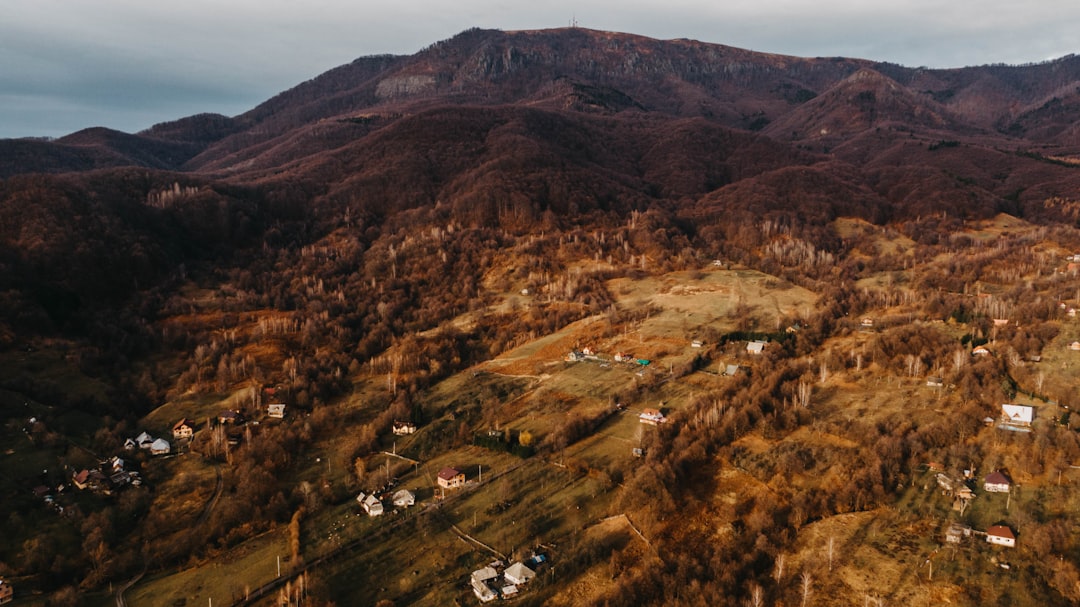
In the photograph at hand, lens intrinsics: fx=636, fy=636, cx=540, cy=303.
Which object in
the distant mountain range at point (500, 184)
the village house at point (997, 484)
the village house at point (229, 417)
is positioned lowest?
the village house at point (997, 484)

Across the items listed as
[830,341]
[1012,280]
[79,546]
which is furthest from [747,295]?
[79,546]

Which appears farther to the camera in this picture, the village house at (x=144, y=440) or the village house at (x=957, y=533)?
the village house at (x=144, y=440)

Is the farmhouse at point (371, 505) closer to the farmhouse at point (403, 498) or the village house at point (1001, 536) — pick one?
the farmhouse at point (403, 498)

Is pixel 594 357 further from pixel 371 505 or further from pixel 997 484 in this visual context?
pixel 997 484

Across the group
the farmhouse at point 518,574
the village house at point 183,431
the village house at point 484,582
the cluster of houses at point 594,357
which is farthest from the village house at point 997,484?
the village house at point 183,431

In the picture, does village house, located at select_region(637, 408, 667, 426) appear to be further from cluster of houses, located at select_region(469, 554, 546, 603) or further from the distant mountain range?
the distant mountain range

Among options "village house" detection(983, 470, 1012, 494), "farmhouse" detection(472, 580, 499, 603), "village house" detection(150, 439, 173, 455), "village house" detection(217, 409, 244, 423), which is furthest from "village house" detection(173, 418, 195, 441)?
"village house" detection(983, 470, 1012, 494)

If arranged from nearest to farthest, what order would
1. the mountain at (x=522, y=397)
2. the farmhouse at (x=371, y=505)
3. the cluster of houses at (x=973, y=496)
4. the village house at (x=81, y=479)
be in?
the cluster of houses at (x=973, y=496), the mountain at (x=522, y=397), the farmhouse at (x=371, y=505), the village house at (x=81, y=479)
